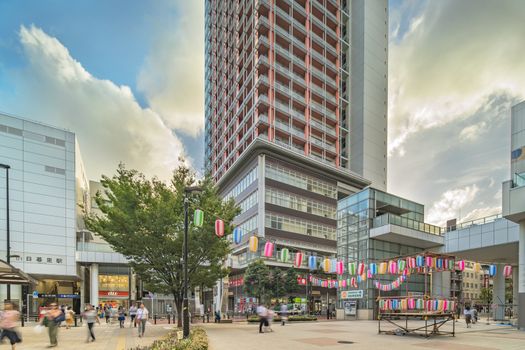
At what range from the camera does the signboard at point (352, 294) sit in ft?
137

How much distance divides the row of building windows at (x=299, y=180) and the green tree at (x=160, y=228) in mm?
34524

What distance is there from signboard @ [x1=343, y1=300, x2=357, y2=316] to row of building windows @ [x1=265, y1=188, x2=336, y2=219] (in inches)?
771

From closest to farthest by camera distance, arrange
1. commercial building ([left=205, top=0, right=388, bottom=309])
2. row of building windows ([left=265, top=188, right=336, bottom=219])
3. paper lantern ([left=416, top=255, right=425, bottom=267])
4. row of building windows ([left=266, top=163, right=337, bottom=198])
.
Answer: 1. paper lantern ([left=416, top=255, right=425, bottom=267])
2. row of building windows ([left=265, top=188, right=336, bottom=219])
3. row of building windows ([left=266, top=163, right=337, bottom=198])
4. commercial building ([left=205, top=0, right=388, bottom=309])

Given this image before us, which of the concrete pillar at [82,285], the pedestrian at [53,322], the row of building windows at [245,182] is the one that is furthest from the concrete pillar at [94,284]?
the pedestrian at [53,322]

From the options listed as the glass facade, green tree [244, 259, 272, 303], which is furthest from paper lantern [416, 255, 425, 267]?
green tree [244, 259, 272, 303]

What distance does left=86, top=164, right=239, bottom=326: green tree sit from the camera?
22031 millimetres

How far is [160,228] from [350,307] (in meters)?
28.1

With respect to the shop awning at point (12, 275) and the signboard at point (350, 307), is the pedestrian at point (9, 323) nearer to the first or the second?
the shop awning at point (12, 275)

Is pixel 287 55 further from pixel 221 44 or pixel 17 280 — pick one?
pixel 17 280

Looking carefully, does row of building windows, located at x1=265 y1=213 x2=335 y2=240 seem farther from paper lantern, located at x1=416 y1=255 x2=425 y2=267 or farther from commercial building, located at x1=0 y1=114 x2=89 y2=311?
paper lantern, located at x1=416 y1=255 x2=425 y2=267

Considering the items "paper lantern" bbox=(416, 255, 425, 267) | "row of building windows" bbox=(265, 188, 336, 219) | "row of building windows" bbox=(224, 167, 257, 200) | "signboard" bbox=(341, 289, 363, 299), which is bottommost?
"signboard" bbox=(341, 289, 363, 299)

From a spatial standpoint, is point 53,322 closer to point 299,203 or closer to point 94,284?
point 94,284

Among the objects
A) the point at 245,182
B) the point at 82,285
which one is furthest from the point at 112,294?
the point at 245,182

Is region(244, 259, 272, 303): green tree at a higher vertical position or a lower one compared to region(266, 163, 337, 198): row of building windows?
lower
